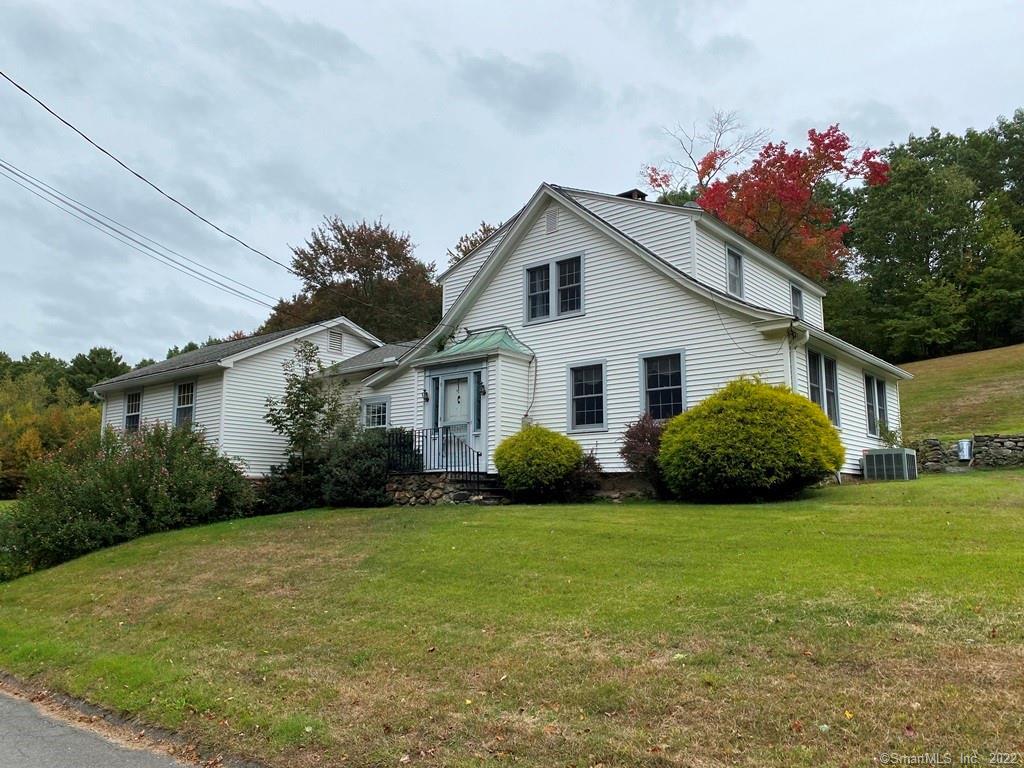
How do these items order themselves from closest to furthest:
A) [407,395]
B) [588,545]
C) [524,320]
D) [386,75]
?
[588,545]
[386,75]
[524,320]
[407,395]

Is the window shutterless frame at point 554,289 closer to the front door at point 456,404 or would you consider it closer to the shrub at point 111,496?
the front door at point 456,404

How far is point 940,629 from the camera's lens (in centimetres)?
532

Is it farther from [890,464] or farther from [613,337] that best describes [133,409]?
[890,464]

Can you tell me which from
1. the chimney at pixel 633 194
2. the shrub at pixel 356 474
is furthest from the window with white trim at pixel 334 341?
the chimney at pixel 633 194

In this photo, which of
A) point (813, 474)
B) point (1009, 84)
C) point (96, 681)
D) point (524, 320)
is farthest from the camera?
point (1009, 84)

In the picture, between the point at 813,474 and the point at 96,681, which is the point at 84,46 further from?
the point at 813,474

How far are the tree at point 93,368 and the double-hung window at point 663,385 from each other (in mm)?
55884

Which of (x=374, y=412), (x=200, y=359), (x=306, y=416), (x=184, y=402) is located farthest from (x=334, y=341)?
(x=306, y=416)

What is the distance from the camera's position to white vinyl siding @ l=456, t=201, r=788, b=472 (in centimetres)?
1528

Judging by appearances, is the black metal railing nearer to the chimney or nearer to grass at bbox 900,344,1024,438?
the chimney

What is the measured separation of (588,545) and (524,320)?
979cm

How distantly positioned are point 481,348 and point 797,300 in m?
9.94

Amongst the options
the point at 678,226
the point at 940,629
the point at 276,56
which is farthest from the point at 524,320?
the point at 940,629

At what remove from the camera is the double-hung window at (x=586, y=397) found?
1692 centimetres
